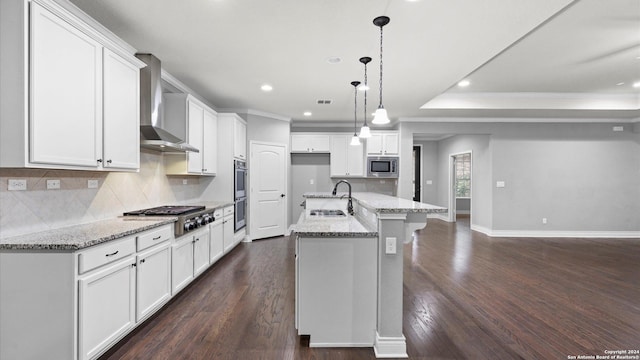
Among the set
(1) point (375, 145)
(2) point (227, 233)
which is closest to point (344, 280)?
(2) point (227, 233)

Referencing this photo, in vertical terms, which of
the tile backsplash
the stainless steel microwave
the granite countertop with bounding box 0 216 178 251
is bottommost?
the granite countertop with bounding box 0 216 178 251

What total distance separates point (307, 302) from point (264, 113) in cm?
426

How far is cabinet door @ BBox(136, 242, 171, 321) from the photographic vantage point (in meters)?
2.19

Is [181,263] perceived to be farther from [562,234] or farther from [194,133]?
[562,234]

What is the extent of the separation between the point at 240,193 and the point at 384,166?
10.2 ft

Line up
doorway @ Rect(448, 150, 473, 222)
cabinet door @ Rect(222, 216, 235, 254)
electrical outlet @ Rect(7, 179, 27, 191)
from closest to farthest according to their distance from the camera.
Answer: electrical outlet @ Rect(7, 179, 27, 191), cabinet door @ Rect(222, 216, 235, 254), doorway @ Rect(448, 150, 473, 222)

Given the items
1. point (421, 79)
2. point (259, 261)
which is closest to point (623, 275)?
point (421, 79)

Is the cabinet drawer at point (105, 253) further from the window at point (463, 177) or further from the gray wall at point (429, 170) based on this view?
the window at point (463, 177)

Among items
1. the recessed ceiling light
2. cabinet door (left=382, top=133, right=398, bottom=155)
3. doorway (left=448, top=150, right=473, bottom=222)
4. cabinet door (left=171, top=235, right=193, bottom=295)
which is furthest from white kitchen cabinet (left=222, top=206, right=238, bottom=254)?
doorway (left=448, top=150, right=473, bottom=222)

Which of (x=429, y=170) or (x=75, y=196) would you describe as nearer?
(x=75, y=196)

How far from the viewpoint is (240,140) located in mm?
5020

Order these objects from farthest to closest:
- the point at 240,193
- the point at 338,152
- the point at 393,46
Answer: the point at 338,152 → the point at 240,193 → the point at 393,46

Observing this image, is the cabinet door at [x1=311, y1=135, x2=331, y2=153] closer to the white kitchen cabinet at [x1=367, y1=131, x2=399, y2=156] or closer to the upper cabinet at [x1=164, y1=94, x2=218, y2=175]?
the white kitchen cabinet at [x1=367, y1=131, x2=399, y2=156]

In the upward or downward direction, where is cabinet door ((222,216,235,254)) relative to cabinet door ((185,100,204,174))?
downward
